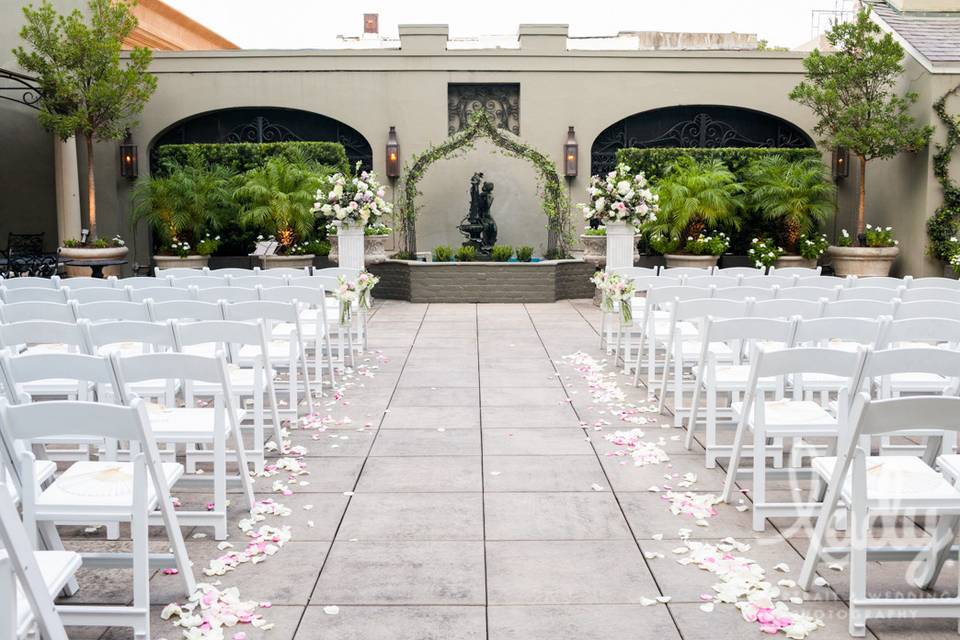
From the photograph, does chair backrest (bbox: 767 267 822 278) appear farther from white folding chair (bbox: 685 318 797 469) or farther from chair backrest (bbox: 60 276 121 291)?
chair backrest (bbox: 60 276 121 291)

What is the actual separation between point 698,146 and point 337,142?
733 cm

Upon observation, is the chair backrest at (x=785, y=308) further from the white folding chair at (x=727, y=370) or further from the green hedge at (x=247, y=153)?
the green hedge at (x=247, y=153)

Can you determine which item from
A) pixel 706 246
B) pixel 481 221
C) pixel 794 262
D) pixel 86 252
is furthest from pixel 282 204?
pixel 794 262

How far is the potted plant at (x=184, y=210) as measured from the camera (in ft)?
55.0

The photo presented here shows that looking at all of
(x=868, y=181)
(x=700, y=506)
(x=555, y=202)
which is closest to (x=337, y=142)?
(x=555, y=202)

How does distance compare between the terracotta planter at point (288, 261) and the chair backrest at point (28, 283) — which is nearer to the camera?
the chair backrest at point (28, 283)

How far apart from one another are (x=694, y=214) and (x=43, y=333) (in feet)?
42.4

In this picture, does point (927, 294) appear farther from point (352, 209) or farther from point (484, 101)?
point (484, 101)

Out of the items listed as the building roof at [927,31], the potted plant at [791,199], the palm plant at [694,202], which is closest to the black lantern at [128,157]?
the palm plant at [694,202]

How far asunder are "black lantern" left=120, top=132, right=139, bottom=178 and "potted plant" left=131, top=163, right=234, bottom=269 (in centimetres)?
119

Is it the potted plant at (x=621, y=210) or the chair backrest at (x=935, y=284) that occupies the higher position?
the potted plant at (x=621, y=210)

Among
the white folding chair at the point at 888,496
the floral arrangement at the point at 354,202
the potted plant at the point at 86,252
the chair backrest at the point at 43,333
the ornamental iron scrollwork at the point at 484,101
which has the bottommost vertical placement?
the white folding chair at the point at 888,496

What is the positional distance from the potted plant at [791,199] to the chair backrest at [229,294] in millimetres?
11303

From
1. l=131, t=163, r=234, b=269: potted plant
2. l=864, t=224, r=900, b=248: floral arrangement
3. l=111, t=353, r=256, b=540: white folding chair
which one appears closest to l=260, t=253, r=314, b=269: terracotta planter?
l=131, t=163, r=234, b=269: potted plant
